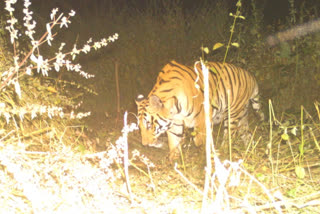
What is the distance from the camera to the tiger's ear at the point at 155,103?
12.3 ft

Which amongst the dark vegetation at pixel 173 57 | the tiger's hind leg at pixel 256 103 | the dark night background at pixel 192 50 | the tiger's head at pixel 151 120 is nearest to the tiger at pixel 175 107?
the tiger's head at pixel 151 120

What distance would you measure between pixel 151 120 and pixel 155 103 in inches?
9.2

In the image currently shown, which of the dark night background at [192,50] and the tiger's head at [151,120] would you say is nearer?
the tiger's head at [151,120]

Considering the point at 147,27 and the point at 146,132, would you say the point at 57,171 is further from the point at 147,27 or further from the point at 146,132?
the point at 147,27

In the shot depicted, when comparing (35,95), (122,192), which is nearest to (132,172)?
(35,95)

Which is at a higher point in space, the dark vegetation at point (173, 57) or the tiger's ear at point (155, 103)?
the dark vegetation at point (173, 57)

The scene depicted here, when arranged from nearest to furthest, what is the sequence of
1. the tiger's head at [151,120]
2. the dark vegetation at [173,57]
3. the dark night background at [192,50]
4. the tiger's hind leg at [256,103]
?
the tiger's head at [151,120], the dark vegetation at [173,57], the tiger's hind leg at [256,103], the dark night background at [192,50]

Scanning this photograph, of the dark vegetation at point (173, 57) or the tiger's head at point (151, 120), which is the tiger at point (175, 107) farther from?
the dark vegetation at point (173, 57)

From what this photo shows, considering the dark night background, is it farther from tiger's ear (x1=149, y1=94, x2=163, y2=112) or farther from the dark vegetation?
tiger's ear (x1=149, y1=94, x2=163, y2=112)

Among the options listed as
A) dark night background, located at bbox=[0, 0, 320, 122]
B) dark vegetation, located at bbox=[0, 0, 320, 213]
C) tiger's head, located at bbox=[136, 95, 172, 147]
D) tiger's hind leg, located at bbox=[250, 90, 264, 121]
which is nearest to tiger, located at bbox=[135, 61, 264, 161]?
tiger's head, located at bbox=[136, 95, 172, 147]

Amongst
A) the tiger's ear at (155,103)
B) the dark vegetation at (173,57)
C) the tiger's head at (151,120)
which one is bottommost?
the tiger's head at (151,120)

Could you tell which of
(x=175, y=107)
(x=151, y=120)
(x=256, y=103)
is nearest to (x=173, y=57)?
(x=256, y=103)

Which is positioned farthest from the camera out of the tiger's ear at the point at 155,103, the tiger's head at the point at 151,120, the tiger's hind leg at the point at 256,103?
the tiger's hind leg at the point at 256,103

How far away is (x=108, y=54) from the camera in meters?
6.21
